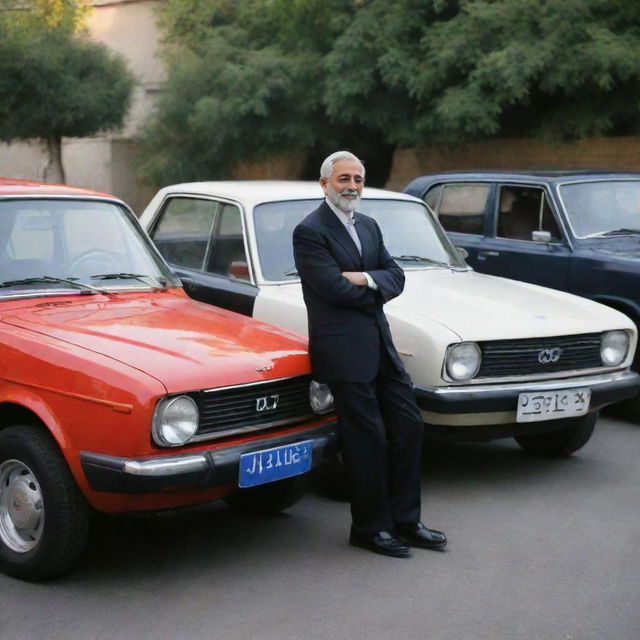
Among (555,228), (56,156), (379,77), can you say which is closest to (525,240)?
(555,228)

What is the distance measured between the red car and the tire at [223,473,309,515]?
1.91 ft

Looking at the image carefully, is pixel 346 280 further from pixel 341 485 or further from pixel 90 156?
pixel 90 156

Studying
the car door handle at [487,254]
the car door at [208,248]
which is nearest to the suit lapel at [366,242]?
the car door at [208,248]

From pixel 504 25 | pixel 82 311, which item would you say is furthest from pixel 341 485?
pixel 504 25

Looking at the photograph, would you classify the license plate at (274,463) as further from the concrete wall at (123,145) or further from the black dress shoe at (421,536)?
the concrete wall at (123,145)

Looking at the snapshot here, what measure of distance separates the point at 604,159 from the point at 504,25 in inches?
111

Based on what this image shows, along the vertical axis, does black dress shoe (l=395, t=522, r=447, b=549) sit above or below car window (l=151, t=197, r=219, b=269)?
below

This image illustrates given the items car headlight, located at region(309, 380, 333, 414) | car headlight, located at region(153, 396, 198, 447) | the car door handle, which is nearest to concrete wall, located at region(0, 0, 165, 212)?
the car door handle

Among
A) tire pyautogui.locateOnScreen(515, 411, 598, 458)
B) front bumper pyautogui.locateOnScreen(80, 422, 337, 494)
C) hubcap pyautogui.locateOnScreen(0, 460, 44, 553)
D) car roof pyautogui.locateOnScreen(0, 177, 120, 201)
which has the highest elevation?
car roof pyautogui.locateOnScreen(0, 177, 120, 201)

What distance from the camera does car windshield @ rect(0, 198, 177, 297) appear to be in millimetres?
5469

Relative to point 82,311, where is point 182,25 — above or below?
above

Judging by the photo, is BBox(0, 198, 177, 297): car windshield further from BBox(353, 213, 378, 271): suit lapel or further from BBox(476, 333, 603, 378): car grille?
BBox(476, 333, 603, 378): car grille

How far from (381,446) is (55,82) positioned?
69.6ft

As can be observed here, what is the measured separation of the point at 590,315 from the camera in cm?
660
